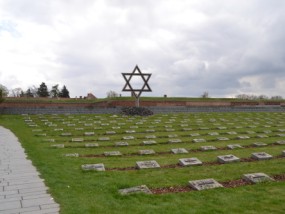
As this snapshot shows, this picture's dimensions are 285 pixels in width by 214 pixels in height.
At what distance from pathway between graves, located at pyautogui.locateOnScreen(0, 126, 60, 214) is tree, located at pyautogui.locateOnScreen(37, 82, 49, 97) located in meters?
53.3

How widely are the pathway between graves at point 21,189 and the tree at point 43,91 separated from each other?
175ft

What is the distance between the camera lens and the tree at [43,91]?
60403 mm

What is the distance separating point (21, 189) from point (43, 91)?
57.5 m

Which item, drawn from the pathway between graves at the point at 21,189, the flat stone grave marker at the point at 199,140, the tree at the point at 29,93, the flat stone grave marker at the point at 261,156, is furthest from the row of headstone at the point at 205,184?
the tree at the point at 29,93

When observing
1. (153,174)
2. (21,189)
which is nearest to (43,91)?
(153,174)

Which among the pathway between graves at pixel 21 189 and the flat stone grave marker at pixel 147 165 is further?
the flat stone grave marker at pixel 147 165

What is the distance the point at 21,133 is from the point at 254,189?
12081 millimetres

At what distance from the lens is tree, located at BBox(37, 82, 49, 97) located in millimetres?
60403

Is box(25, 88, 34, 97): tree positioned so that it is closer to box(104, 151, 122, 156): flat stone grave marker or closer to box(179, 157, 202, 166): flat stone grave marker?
box(104, 151, 122, 156): flat stone grave marker

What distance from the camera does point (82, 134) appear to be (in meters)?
15.7

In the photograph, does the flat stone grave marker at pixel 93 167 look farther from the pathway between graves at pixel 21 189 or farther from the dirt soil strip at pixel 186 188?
the dirt soil strip at pixel 186 188

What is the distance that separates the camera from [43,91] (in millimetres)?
60875

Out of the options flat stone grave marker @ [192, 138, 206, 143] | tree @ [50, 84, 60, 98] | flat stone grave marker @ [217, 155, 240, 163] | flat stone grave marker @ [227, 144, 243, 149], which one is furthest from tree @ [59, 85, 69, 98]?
flat stone grave marker @ [217, 155, 240, 163]

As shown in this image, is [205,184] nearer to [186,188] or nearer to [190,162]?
[186,188]
